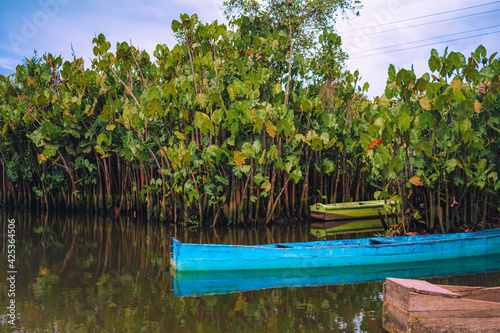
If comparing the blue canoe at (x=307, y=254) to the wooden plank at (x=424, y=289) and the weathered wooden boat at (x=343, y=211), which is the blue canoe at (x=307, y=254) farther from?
the weathered wooden boat at (x=343, y=211)

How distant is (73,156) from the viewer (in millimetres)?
11266

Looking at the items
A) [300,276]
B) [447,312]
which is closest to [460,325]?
[447,312]

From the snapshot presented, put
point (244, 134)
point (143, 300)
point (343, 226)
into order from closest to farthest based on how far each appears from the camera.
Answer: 1. point (143, 300)
2. point (244, 134)
3. point (343, 226)

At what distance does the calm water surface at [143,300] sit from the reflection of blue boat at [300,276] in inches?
6.3

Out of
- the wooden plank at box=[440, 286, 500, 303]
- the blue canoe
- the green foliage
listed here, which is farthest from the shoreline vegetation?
the wooden plank at box=[440, 286, 500, 303]

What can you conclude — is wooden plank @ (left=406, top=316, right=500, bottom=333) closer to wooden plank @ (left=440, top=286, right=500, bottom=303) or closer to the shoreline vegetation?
wooden plank @ (left=440, top=286, right=500, bottom=303)

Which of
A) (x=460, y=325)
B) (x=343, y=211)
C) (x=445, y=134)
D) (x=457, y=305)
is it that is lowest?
(x=460, y=325)

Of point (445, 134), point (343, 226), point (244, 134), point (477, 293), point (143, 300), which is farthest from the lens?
point (343, 226)

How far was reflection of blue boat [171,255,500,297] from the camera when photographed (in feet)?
16.6

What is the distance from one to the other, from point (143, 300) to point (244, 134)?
4.66 metres

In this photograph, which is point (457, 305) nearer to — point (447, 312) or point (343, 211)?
point (447, 312)

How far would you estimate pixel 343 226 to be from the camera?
1010 centimetres

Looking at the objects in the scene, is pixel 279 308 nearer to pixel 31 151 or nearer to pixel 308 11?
pixel 31 151

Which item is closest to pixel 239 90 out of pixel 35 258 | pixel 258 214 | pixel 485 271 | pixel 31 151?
pixel 258 214
